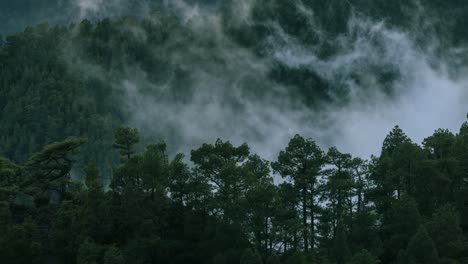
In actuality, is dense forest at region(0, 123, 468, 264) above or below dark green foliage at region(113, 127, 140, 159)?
below

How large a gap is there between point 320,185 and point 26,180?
98.1 feet

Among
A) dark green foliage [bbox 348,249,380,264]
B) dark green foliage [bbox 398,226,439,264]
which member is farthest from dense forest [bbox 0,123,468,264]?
dark green foliage [bbox 348,249,380,264]

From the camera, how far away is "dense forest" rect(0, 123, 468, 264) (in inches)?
2352

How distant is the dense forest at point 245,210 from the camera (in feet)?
196

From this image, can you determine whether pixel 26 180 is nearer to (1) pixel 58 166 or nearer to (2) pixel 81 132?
(1) pixel 58 166

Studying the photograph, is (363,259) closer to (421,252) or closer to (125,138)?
(421,252)

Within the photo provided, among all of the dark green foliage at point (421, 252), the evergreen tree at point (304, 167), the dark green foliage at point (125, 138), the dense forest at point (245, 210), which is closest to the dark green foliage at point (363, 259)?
the dark green foliage at point (421, 252)

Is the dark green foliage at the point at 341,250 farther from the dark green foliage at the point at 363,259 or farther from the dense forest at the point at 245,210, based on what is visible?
the dark green foliage at the point at 363,259

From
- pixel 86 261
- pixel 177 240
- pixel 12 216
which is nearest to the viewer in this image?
pixel 86 261

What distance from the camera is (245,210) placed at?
198ft

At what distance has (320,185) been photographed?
2554 inches

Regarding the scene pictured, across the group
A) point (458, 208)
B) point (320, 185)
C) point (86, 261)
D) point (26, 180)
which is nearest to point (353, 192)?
point (320, 185)

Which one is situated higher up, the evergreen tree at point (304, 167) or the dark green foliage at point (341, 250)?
the evergreen tree at point (304, 167)

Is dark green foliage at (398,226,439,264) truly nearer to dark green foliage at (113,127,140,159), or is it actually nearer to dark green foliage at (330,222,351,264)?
dark green foliage at (330,222,351,264)
